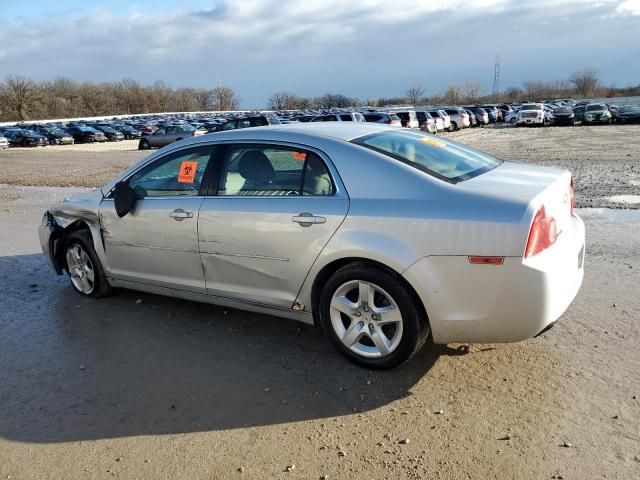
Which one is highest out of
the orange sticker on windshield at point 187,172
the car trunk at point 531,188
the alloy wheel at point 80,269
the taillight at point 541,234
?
the orange sticker on windshield at point 187,172

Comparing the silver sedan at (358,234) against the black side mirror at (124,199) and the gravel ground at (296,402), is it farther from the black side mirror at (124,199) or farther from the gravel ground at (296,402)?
the gravel ground at (296,402)

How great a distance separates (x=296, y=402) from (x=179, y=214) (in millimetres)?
1820

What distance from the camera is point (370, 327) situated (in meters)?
3.70

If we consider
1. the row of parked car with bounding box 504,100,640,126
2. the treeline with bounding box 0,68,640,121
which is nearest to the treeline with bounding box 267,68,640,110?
the treeline with bounding box 0,68,640,121

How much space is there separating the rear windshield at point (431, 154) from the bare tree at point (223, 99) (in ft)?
532

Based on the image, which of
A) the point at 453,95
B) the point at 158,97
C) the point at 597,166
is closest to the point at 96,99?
the point at 158,97

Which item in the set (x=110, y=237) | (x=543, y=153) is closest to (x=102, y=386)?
(x=110, y=237)

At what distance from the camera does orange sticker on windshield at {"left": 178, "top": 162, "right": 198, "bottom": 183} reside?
4.51 m

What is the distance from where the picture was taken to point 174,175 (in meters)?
4.66

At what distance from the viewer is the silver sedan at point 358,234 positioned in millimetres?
3275

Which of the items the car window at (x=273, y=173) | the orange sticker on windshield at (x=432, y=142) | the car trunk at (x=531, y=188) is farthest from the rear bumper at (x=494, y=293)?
the orange sticker on windshield at (x=432, y=142)

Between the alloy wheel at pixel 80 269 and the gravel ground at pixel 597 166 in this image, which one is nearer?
the alloy wheel at pixel 80 269

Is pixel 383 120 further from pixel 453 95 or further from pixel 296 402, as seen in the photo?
pixel 453 95

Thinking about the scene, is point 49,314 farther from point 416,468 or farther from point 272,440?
point 416,468
